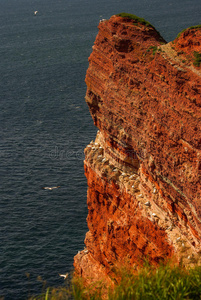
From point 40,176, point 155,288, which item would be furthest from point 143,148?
point 40,176

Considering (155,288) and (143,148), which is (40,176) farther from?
(155,288)

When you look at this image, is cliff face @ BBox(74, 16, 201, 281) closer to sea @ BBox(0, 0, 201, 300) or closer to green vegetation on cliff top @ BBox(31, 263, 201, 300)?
green vegetation on cliff top @ BBox(31, 263, 201, 300)

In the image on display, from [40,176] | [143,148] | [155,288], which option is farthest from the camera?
[40,176]

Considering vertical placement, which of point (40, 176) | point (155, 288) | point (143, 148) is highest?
point (143, 148)

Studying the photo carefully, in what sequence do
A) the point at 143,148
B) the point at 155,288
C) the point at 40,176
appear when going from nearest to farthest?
the point at 155,288 < the point at 143,148 < the point at 40,176

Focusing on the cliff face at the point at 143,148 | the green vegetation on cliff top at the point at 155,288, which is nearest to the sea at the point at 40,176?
the green vegetation on cliff top at the point at 155,288

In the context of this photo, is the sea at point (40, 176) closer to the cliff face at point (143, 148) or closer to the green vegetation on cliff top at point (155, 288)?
the green vegetation on cliff top at point (155, 288)

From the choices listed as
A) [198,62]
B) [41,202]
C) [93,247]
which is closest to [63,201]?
[41,202]

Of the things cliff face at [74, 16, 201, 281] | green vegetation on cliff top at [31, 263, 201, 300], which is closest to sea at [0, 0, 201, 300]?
green vegetation on cliff top at [31, 263, 201, 300]
